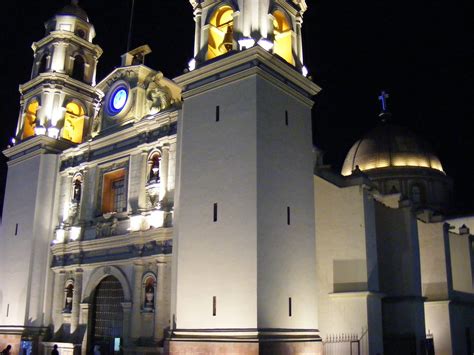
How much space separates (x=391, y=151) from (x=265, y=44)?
1993cm

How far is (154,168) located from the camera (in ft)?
73.3

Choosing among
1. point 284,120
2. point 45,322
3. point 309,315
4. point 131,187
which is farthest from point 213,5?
point 45,322

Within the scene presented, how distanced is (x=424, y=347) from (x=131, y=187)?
13159mm

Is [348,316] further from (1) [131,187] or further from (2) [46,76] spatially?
(2) [46,76]

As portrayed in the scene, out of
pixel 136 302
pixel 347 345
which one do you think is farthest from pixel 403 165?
pixel 136 302

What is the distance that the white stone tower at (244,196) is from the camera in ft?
57.5

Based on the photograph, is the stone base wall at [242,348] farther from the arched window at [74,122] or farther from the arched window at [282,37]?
the arched window at [74,122]

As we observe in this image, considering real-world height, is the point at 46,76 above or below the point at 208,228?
above

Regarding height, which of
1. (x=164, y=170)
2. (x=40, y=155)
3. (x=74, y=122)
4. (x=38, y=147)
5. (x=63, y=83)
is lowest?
(x=164, y=170)

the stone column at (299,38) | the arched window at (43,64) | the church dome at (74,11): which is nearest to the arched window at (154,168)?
the stone column at (299,38)

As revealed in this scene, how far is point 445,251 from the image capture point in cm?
2733

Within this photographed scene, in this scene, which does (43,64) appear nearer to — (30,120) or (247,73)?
(30,120)

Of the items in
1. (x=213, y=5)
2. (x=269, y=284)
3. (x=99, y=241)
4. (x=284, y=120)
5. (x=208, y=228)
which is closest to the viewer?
(x=269, y=284)

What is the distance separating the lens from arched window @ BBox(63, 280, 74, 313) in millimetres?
23986
